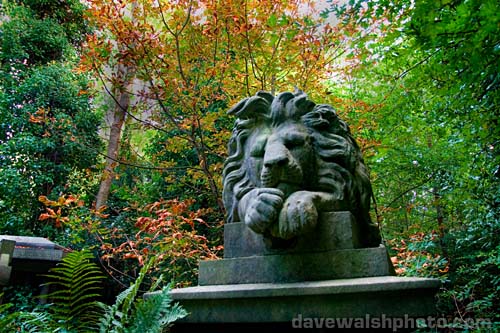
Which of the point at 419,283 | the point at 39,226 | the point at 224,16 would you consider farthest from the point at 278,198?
the point at 39,226

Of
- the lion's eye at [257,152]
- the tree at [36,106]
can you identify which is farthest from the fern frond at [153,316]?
the tree at [36,106]

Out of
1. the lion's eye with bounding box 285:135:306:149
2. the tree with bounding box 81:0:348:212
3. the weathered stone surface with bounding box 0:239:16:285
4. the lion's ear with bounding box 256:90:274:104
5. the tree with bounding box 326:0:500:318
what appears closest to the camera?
the lion's eye with bounding box 285:135:306:149

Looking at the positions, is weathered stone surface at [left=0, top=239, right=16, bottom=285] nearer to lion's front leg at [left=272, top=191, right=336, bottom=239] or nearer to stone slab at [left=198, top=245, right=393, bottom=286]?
stone slab at [left=198, top=245, right=393, bottom=286]

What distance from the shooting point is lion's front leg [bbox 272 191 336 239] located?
208 cm

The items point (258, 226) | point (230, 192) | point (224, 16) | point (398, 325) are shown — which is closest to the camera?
point (398, 325)

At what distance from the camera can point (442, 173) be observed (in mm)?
6438

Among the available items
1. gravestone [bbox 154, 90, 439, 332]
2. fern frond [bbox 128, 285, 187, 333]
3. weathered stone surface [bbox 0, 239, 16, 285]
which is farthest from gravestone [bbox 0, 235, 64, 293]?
fern frond [bbox 128, 285, 187, 333]

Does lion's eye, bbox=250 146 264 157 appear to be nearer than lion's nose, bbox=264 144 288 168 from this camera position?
No

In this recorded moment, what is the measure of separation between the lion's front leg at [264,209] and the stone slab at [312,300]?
326 millimetres

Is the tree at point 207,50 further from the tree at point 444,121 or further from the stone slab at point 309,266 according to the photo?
the stone slab at point 309,266

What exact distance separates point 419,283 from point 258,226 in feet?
2.68

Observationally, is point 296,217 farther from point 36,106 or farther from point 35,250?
point 36,106

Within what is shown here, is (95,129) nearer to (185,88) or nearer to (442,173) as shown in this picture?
(185,88)

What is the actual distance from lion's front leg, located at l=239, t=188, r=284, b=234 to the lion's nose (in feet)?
0.64
